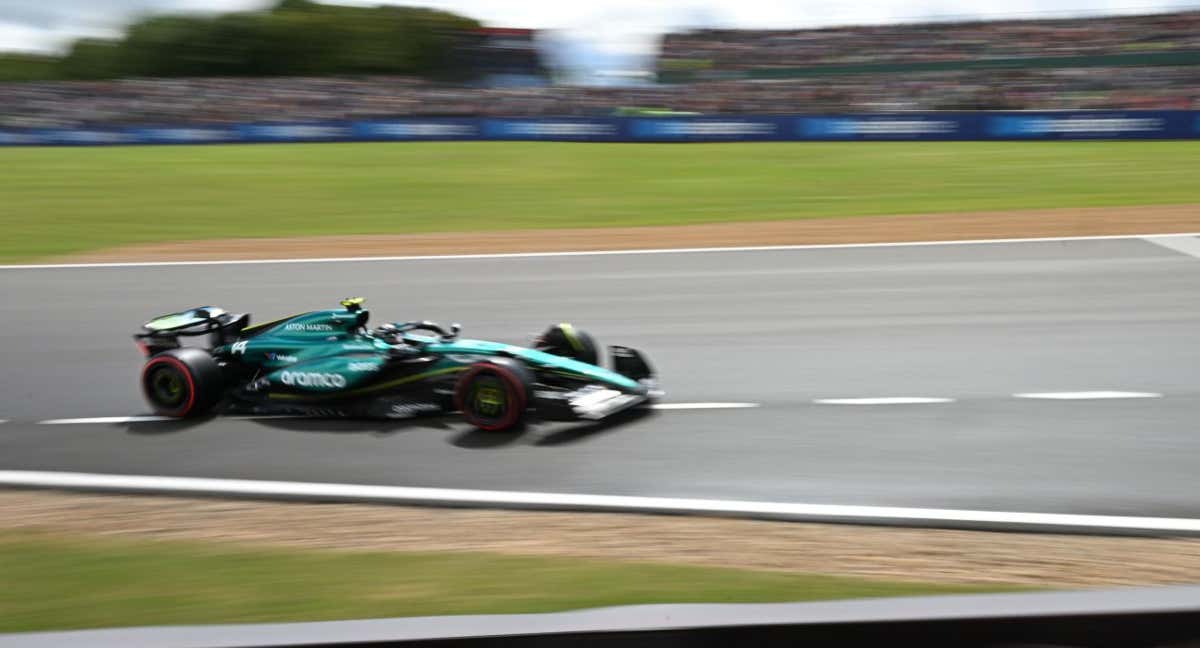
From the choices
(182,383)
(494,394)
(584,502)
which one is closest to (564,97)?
(182,383)

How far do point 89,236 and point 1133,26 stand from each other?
31.4 metres

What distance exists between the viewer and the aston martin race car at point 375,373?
7.18 meters

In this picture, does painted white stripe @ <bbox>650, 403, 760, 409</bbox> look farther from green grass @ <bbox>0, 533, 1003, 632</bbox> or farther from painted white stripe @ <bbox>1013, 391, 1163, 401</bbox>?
green grass @ <bbox>0, 533, 1003, 632</bbox>

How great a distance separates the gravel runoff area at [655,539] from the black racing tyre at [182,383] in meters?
→ 1.65

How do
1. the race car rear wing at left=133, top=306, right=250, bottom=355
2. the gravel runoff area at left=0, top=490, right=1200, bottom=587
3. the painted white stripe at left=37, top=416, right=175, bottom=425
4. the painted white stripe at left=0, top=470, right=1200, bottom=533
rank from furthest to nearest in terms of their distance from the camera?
the race car rear wing at left=133, top=306, right=250, bottom=355
the painted white stripe at left=37, top=416, right=175, bottom=425
the painted white stripe at left=0, top=470, right=1200, bottom=533
the gravel runoff area at left=0, top=490, right=1200, bottom=587

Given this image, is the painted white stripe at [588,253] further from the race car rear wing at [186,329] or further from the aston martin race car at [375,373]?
the aston martin race car at [375,373]

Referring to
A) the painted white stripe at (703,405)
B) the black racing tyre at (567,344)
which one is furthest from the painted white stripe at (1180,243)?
the black racing tyre at (567,344)

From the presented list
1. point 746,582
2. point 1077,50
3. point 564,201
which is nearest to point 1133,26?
point 1077,50

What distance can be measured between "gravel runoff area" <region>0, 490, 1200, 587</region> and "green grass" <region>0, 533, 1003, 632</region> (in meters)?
0.32

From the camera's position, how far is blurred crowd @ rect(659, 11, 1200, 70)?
35031 millimetres

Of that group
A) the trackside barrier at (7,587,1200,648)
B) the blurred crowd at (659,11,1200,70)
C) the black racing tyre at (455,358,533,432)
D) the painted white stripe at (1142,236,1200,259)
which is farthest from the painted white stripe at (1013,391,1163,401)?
the blurred crowd at (659,11,1200,70)

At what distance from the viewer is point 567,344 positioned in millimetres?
7797

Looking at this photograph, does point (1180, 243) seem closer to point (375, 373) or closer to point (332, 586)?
point (375, 373)

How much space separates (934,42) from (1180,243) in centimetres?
2478
